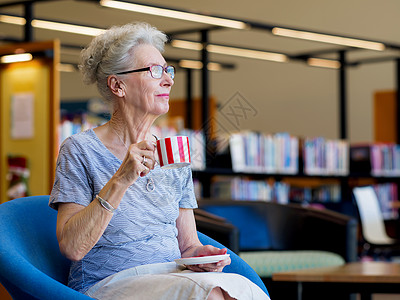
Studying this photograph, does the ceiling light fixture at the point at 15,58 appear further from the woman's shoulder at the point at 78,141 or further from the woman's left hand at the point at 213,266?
the woman's left hand at the point at 213,266

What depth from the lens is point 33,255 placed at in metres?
2.03

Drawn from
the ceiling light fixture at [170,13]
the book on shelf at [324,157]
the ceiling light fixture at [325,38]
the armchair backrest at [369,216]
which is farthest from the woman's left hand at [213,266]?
the book on shelf at [324,157]

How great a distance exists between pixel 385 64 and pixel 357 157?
2945mm

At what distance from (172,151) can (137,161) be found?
0.30 ft

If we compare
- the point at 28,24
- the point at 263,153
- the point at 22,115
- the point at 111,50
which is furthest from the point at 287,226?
the point at 111,50

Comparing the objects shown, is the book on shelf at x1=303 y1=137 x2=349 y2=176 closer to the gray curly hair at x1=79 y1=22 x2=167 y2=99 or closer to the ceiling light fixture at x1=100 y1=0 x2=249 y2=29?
the ceiling light fixture at x1=100 y1=0 x2=249 y2=29

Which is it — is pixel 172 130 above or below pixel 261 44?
below

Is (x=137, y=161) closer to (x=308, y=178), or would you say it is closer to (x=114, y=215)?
(x=114, y=215)

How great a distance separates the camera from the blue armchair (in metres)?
1.70

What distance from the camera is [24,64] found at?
5453 mm

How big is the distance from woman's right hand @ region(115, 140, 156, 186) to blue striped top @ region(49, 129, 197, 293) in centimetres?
18

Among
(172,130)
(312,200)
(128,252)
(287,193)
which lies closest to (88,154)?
(128,252)

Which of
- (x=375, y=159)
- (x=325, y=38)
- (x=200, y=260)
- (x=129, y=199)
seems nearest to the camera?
(x=200, y=260)

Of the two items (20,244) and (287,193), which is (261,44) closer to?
(287,193)
